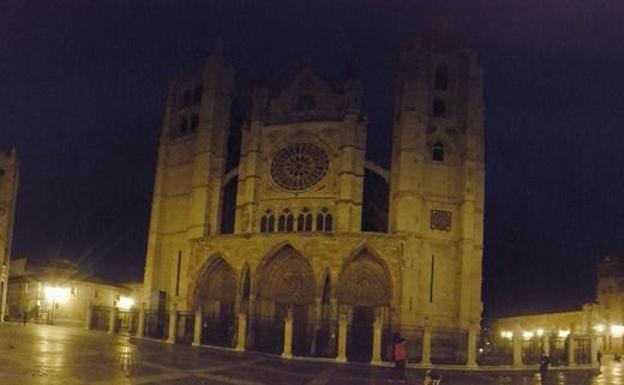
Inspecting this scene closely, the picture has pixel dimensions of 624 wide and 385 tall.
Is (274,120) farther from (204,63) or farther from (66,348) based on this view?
(66,348)

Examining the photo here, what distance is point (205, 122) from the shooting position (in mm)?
39562

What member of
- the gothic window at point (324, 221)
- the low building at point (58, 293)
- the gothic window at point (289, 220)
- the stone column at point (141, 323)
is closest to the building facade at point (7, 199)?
the low building at point (58, 293)

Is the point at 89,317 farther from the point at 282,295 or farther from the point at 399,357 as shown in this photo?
the point at 399,357

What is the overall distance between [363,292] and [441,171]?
308 inches

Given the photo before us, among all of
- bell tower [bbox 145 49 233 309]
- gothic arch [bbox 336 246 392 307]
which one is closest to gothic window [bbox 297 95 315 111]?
bell tower [bbox 145 49 233 309]

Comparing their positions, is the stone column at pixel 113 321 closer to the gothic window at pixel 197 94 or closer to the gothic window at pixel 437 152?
the gothic window at pixel 197 94

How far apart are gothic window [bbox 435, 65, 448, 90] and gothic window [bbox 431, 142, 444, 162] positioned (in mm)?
3423

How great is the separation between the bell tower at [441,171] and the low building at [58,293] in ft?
56.8

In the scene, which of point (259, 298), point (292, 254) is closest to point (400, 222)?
point (292, 254)

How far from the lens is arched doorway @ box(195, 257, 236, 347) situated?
36.3 m

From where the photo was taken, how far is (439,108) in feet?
122

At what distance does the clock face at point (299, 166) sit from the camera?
120 ft

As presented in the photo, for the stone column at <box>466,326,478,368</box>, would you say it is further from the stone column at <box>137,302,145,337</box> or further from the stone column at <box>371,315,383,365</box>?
the stone column at <box>137,302,145,337</box>

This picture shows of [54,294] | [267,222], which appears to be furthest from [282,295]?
[54,294]
